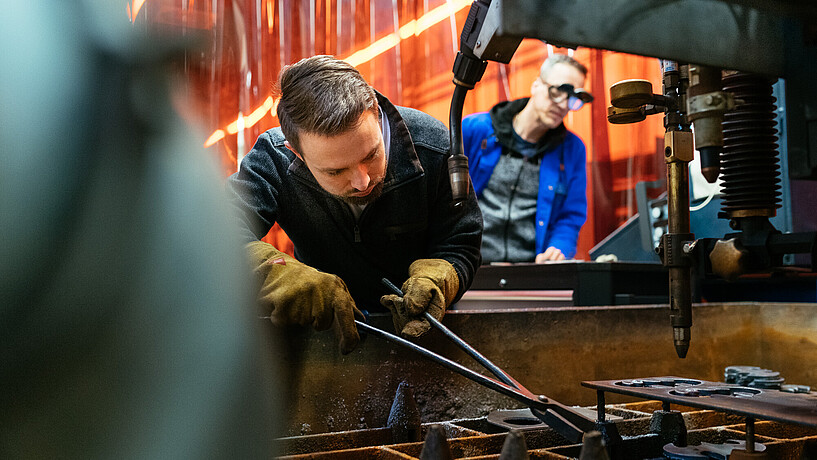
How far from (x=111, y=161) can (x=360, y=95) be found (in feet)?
3.11

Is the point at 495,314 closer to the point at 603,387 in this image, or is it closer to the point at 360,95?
the point at 603,387

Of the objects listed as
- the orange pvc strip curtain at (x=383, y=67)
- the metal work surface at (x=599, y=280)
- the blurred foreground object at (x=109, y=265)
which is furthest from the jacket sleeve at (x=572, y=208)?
the blurred foreground object at (x=109, y=265)

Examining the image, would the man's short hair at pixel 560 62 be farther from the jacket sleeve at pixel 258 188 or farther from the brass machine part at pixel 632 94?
the brass machine part at pixel 632 94

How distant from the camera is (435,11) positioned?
119 inches

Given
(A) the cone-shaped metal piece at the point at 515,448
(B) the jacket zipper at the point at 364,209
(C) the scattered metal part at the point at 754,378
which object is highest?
(B) the jacket zipper at the point at 364,209

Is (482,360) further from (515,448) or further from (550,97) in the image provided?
(550,97)

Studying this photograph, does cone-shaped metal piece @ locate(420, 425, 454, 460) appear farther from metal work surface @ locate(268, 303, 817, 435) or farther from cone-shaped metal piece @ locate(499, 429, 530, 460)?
metal work surface @ locate(268, 303, 817, 435)

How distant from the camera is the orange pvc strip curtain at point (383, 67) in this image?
1.89m

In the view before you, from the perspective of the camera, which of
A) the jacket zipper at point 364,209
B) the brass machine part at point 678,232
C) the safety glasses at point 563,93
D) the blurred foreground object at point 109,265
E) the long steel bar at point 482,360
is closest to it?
the blurred foreground object at point 109,265

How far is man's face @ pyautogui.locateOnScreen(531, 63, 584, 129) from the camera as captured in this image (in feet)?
9.64

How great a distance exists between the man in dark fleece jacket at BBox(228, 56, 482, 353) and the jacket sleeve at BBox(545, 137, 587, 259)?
5.27ft

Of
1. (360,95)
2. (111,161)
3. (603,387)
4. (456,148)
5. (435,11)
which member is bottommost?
(603,387)

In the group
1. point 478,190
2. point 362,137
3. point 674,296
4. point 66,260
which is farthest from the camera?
point 478,190

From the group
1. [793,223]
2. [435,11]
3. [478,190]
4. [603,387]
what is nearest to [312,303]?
[603,387]
